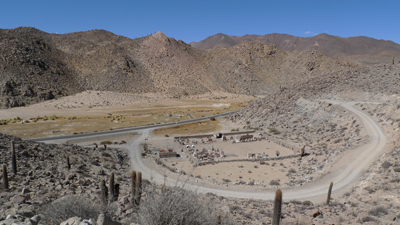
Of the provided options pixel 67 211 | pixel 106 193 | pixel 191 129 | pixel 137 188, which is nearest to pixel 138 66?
pixel 191 129

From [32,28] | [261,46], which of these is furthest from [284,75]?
[32,28]

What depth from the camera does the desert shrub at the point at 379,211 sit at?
42.7ft

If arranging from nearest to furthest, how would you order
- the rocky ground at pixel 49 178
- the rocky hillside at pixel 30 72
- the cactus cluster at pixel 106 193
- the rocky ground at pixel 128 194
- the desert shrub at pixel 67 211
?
the desert shrub at pixel 67 211, the rocky ground at pixel 49 178, the rocky ground at pixel 128 194, the cactus cluster at pixel 106 193, the rocky hillside at pixel 30 72

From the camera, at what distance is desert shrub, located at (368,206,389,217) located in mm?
13016

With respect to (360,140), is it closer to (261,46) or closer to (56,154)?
(56,154)

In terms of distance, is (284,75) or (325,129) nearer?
(325,129)

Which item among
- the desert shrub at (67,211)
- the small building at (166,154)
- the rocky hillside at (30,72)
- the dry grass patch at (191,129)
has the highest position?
the rocky hillside at (30,72)

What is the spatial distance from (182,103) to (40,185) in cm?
7938

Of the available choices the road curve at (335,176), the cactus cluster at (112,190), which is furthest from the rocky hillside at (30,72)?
the cactus cluster at (112,190)

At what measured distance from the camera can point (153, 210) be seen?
812 centimetres

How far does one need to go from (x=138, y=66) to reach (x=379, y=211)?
388 feet

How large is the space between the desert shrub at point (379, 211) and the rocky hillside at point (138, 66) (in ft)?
311

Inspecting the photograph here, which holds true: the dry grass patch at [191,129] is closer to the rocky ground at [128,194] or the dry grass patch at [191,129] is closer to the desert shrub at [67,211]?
the rocky ground at [128,194]

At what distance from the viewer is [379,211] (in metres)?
13.2
